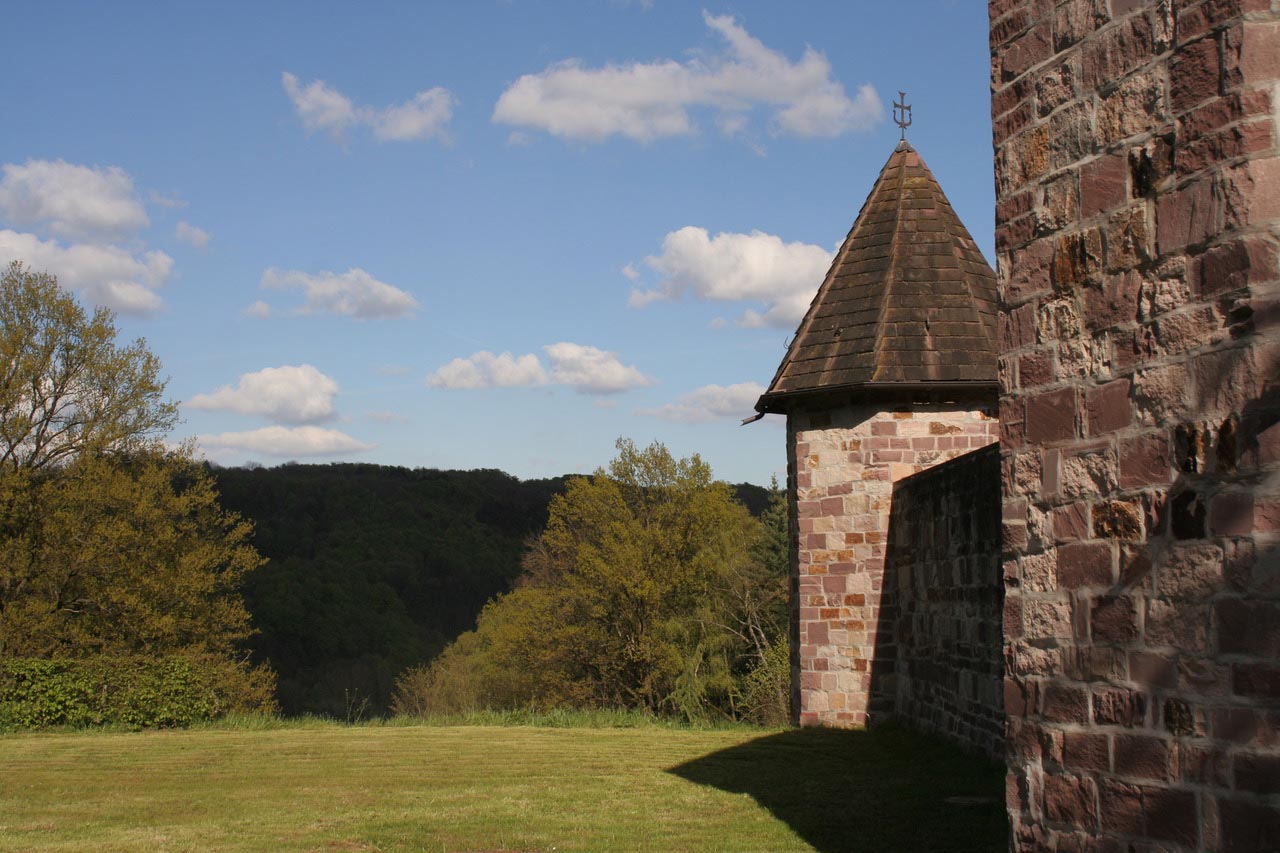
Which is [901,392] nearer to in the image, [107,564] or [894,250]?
[894,250]

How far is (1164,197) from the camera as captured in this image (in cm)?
416

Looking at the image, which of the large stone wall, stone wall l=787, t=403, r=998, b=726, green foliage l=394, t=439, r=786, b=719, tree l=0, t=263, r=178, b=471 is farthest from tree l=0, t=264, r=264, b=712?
the large stone wall

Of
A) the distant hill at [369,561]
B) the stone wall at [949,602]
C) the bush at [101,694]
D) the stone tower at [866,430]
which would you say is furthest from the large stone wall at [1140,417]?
the distant hill at [369,561]

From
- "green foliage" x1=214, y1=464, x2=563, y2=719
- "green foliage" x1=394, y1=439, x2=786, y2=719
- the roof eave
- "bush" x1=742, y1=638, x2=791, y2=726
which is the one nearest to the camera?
the roof eave

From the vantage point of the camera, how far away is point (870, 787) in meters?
8.63

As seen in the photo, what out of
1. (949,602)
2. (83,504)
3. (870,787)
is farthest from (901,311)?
(83,504)

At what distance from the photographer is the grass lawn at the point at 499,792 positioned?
688 cm

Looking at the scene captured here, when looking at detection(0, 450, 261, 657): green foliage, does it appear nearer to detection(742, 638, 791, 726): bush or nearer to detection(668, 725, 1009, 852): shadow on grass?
detection(742, 638, 791, 726): bush

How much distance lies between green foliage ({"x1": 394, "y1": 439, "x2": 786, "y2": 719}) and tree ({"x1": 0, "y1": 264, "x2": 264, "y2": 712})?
9996mm

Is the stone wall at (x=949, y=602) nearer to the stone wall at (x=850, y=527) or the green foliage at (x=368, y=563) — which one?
the stone wall at (x=850, y=527)

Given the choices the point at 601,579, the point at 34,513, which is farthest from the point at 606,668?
the point at 34,513

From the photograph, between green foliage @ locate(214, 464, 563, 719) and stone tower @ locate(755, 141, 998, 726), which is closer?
stone tower @ locate(755, 141, 998, 726)

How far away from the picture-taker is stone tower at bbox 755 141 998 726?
42.2 feet

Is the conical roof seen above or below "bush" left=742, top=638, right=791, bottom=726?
above
